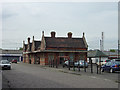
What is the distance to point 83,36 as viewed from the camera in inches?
2427

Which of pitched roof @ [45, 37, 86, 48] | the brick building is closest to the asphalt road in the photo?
the brick building

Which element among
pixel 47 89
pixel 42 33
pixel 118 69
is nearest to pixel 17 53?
pixel 42 33

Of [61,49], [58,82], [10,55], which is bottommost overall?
[58,82]

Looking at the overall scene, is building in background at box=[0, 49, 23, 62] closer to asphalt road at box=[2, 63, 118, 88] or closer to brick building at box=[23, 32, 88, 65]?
brick building at box=[23, 32, 88, 65]

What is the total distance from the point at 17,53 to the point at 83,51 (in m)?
59.3

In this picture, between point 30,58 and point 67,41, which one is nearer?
point 67,41

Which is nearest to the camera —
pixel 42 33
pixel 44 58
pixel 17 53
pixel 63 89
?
pixel 63 89

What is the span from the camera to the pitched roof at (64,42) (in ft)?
189

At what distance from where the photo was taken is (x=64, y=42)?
59531 mm

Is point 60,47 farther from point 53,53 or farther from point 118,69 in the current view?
point 118,69

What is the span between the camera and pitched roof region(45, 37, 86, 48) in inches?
2266

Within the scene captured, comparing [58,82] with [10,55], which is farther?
[10,55]

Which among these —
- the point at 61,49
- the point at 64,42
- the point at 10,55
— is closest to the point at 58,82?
the point at 61,49

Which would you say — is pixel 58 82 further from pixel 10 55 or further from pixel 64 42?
pixel 10 55
